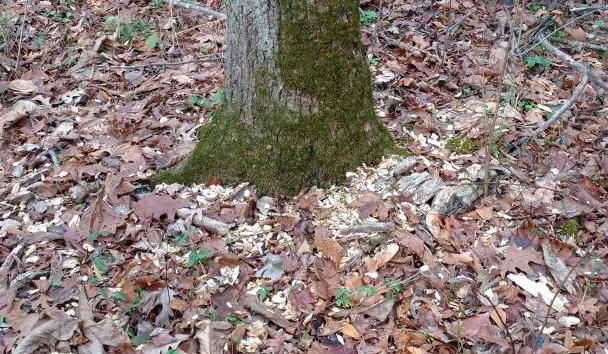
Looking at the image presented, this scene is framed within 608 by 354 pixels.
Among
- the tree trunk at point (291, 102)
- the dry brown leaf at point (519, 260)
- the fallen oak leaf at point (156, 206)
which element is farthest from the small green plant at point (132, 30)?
the dry brown leaf at point (519, 260)

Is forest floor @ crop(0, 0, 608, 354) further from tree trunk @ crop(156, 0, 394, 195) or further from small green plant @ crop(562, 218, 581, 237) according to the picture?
tree trunk @ crop(156, 0, 394, 195)

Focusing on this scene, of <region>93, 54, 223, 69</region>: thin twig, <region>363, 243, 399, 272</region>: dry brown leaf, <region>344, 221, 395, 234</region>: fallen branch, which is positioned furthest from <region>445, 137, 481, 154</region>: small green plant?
<region>93, 54, 223, 69</region>: thin twig

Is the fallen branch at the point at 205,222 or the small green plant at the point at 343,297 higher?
the fallen branch at the point at 205,222

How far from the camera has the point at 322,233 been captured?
3.14 meters

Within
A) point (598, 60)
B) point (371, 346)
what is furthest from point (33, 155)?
point (598, 60)

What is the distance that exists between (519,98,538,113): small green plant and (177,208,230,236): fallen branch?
2369 mm

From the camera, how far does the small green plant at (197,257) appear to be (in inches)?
118

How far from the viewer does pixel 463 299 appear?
111 inches

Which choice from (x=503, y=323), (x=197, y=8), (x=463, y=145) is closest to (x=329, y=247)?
(x=503, y=323)

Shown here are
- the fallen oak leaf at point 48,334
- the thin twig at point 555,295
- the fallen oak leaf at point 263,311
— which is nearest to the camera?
the thin twig at point 555,295

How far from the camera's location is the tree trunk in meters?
3.17

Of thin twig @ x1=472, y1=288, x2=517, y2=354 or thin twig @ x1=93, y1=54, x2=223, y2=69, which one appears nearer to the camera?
thin twig @ x1=472, y1=288, x2=517, y2=354

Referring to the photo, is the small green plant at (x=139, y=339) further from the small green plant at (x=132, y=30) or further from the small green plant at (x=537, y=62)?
the small green plant at (x=537, y=62)

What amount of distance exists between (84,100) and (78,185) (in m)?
1.40
